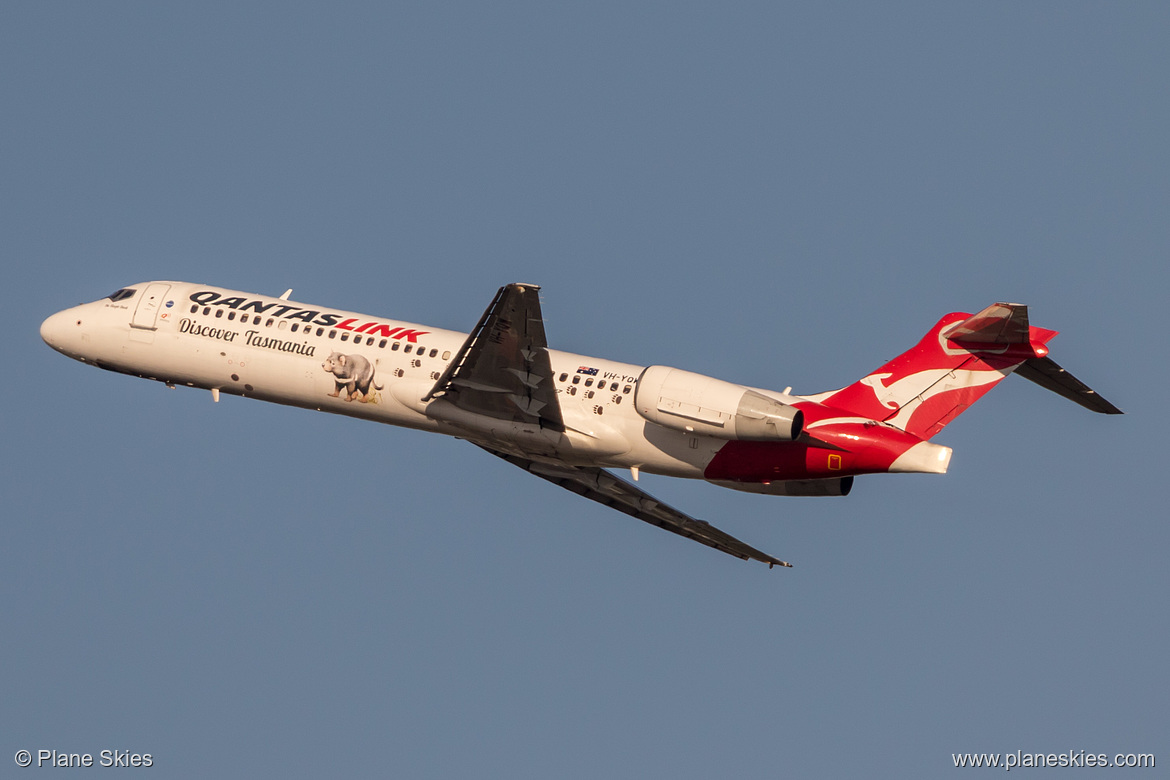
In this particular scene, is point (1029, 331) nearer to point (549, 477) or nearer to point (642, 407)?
point (642, 407)

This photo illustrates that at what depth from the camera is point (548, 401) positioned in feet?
121

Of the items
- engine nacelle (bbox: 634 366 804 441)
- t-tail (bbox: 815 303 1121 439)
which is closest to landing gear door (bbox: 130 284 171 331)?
engine nacelle (bbox: 634 366 804 441)

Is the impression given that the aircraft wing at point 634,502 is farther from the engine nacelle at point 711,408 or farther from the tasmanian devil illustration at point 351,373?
the engine nacelle at point 711,408

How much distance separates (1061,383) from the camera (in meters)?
35.8

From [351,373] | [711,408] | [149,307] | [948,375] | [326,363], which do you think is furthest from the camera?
[149,307]

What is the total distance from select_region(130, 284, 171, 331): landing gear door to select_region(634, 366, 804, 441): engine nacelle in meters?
14.4

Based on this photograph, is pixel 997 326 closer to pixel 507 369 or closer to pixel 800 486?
pixel 800 486

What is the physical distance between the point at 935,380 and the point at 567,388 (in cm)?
883

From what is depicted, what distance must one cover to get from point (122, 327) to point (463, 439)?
33.9ft

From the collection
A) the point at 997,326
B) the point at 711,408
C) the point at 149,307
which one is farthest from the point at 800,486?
the point at 149,307

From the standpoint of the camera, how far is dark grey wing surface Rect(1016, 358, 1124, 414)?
1384 inches

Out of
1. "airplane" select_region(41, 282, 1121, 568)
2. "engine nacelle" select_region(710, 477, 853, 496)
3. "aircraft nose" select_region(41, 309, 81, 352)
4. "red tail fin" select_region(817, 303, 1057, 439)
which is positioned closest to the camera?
"airplane" select_region(41, 282, 1121, 568)

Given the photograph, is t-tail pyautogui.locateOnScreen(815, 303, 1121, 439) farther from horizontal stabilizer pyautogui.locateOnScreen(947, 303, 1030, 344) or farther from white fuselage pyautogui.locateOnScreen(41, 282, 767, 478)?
white fuselage pyautogui.locateOnScreen(41, 282, 767, 478)

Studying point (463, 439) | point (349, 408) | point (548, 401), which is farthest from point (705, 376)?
point (349, 408)
